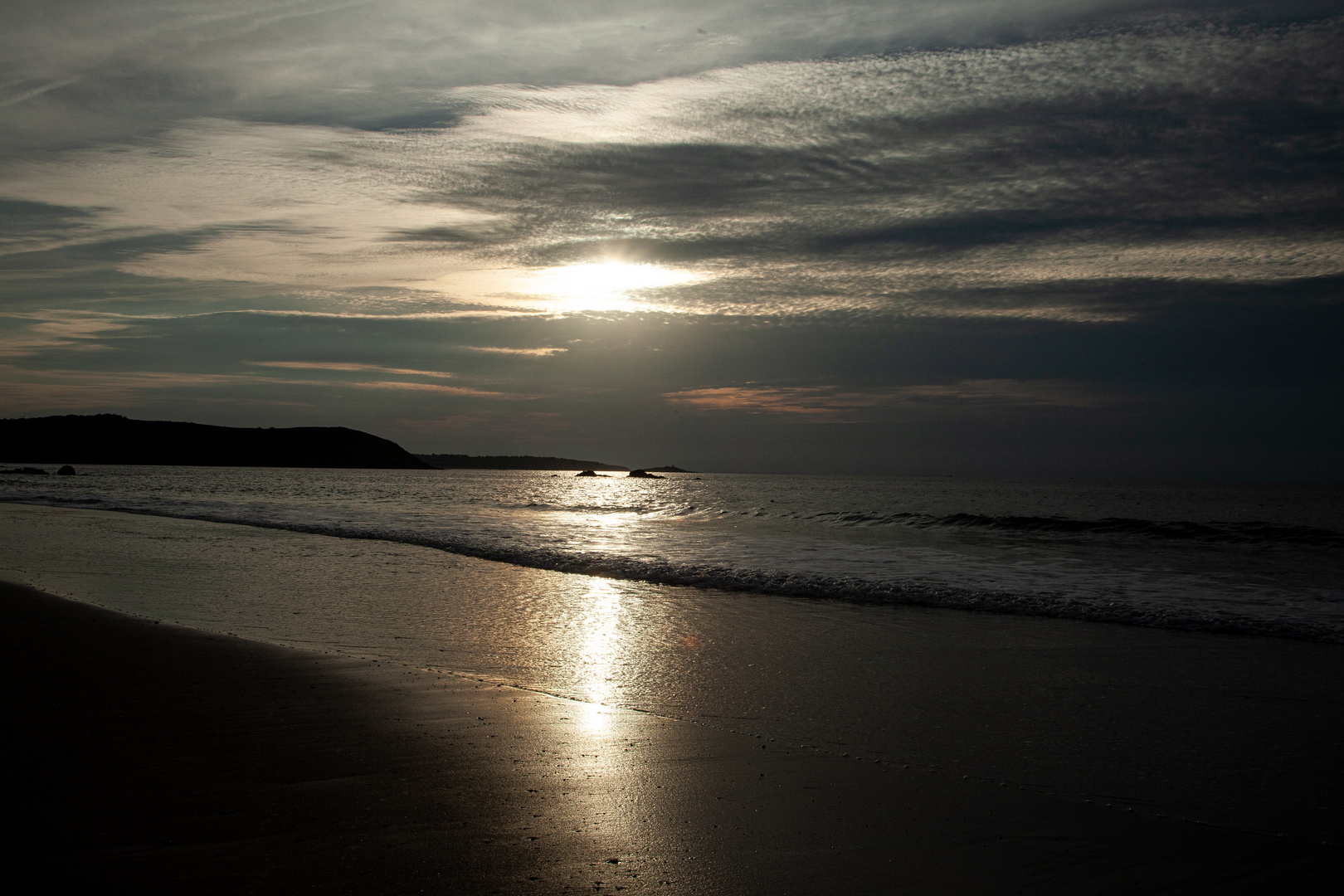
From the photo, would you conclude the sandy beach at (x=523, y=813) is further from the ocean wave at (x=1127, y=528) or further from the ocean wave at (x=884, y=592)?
the ocean wave at (x=1127, y=528)

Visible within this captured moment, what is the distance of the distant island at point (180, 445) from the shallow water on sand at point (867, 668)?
177 m

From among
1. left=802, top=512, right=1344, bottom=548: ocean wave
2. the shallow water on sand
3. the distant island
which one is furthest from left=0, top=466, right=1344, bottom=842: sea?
the distant island

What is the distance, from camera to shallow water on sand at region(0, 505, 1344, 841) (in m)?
5.05

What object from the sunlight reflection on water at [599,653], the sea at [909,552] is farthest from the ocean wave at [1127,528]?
the sunlight reflection on water at [599,653]

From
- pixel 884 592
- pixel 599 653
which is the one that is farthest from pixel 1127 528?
pixel 599 653

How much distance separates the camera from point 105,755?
15.3 feet

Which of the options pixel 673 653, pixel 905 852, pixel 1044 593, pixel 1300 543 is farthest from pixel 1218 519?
pixel 905 852

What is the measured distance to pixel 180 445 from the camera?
551 feet

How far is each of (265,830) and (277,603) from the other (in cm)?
754

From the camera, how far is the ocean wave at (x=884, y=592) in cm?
1036

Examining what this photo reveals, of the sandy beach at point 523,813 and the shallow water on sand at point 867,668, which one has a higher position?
the sandy beach at point 523,813

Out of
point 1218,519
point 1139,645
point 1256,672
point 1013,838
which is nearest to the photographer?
point 1013,838

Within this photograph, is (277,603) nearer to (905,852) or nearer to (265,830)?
(265,830)

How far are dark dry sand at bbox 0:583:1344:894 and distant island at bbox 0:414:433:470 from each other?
7208 inches
